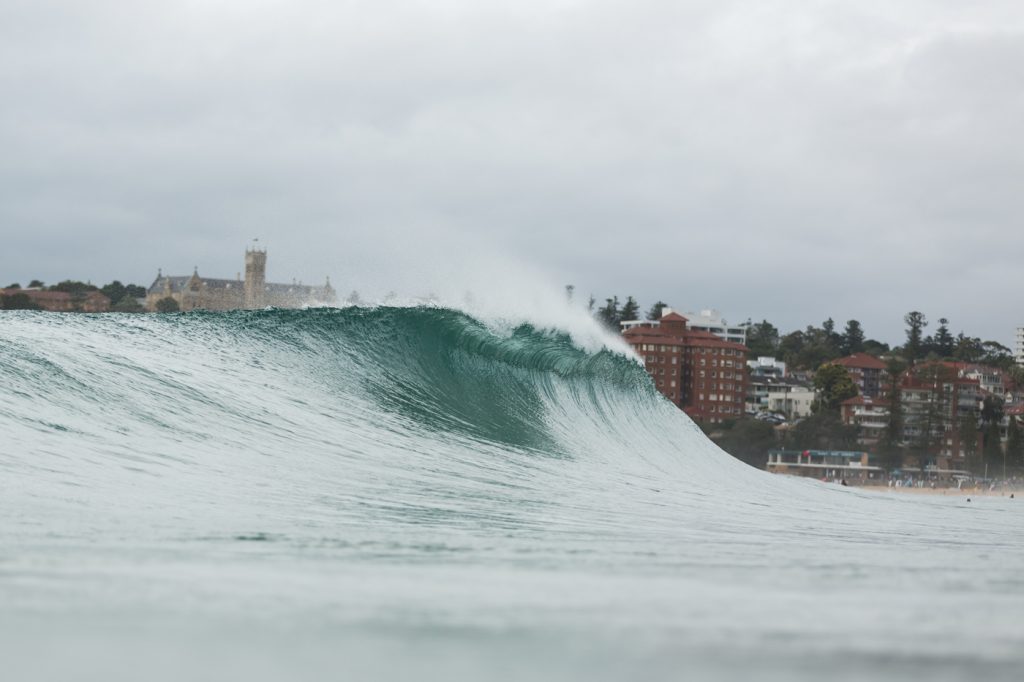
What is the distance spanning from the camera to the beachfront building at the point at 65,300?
132m

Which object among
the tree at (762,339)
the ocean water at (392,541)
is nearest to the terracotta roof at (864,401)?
the tree at (762,339)

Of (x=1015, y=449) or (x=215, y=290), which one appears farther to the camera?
(x=215, y=290)

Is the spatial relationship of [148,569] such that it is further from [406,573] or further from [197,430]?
[197,430]

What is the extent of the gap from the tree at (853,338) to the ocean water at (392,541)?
145 metres

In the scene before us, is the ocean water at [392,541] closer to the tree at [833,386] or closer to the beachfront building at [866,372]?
the tree at [833,386]

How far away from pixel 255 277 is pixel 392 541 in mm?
138466

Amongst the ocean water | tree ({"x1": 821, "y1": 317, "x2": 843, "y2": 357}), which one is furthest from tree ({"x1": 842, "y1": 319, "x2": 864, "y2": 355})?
the ocean water

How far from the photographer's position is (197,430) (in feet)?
42.5

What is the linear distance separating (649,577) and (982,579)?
229 centimetres

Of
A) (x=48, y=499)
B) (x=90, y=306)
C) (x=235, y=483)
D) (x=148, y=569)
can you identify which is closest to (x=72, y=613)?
(x=148, y=569)

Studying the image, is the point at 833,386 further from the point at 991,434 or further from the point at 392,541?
the point at 392,541

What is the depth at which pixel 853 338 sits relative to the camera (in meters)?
161

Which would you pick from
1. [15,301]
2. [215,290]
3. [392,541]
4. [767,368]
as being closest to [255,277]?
[215,290]

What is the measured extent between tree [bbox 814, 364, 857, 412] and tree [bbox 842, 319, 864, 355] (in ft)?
178
